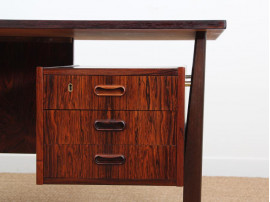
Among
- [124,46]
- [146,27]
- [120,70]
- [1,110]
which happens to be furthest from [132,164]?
[124,46]

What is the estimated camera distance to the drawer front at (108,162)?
1183mm

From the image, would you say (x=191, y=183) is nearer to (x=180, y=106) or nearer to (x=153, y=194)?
(x=180, y=106)

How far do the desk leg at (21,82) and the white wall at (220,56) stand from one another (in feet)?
2.31

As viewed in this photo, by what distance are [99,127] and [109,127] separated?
3cm

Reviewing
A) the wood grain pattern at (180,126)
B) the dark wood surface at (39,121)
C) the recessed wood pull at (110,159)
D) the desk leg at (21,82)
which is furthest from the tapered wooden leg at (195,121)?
the desk leg at (21,82)

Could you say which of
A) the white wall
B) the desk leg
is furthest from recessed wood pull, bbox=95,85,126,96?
the white wall

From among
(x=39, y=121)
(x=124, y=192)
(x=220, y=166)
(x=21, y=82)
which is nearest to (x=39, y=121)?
(x=39, y=121)

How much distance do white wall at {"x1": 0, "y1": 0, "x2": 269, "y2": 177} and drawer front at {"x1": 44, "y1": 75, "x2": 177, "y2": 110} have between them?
1249mm

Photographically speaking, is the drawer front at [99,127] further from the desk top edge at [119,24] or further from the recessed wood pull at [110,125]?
the desk top edge at [119,24]

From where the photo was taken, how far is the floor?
1896 millimetres

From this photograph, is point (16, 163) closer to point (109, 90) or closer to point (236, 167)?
point (236, 167)

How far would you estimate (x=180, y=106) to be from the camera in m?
1.16

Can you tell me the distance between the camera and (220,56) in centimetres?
238

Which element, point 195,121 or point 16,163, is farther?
point 16,163
